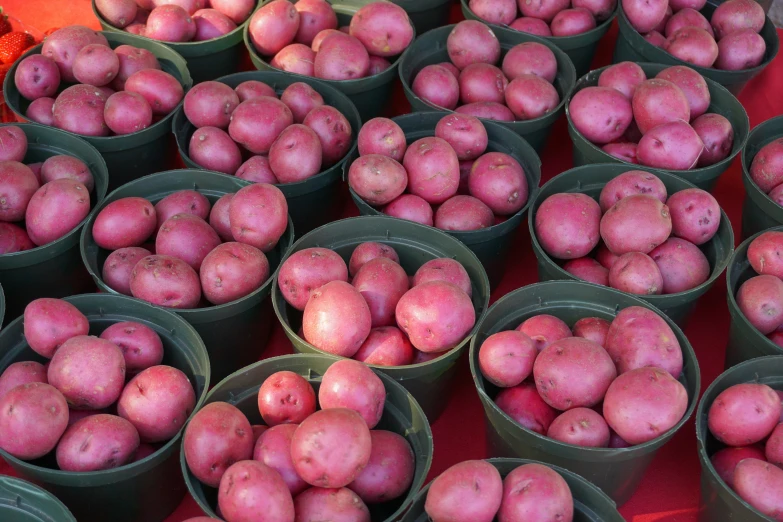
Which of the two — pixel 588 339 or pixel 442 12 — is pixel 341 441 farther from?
pixel 442 12

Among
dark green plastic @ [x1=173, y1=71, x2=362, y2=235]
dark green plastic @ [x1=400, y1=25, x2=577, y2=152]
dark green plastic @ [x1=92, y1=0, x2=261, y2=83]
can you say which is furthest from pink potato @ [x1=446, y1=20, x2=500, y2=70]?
dark green plastic @ [x1=92, y1=0, x2=261, y2=83]

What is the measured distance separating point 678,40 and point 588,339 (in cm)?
139

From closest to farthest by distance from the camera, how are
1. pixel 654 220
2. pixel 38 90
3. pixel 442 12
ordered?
pixel 654 220
pixel 38 90
pixel 442 12

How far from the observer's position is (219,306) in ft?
5.68

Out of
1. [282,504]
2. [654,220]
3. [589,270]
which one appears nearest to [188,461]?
[282,504]

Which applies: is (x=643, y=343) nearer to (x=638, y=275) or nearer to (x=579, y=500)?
(x=638, y=275)

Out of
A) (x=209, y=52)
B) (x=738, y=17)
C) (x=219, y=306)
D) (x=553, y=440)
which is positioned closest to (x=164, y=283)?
(x=219, y=306)

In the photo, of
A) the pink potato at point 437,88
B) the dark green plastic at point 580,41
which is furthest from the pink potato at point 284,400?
the dark green plastic at point 580,41

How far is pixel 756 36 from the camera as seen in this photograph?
2518mm

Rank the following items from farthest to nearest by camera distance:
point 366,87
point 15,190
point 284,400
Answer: point 366,87 → point 15,190 → point 284,400

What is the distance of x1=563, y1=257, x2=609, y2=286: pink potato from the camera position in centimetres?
189

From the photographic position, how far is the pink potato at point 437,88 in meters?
2.36

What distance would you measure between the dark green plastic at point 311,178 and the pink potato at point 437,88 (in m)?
0.23

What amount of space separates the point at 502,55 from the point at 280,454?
178cm
